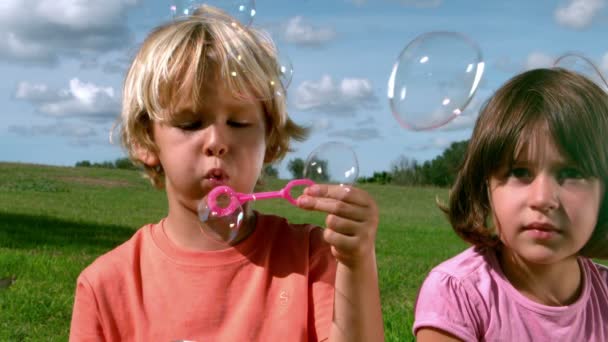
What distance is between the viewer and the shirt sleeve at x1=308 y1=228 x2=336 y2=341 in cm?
197

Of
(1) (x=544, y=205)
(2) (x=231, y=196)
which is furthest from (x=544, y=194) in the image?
(2) (x=231, y=196)

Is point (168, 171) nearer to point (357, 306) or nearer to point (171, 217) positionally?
point (171, 217)

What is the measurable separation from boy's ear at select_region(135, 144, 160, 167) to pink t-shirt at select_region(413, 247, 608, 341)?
812 millimetres

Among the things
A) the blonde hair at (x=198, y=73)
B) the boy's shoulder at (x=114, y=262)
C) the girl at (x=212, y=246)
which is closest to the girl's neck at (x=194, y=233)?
the girl at (x=212, y=246)

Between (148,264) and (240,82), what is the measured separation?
0.56 metres

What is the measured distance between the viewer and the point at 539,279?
85.5 inches

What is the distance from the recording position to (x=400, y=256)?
7.73 m

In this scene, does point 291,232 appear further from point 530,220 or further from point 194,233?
point 530,220

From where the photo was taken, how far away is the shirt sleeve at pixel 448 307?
202cm

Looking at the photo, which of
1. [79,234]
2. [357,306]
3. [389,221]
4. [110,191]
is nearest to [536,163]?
[357,306]

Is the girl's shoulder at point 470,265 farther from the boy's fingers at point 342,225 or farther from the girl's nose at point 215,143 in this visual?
the girl's nose at point 215,143

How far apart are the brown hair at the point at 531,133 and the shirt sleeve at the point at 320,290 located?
478 mm

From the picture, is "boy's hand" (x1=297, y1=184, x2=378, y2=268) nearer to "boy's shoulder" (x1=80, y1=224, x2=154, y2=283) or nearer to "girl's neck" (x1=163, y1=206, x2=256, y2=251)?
"girl's neck" (x1=163, y1=206, x2=256, y2=251)

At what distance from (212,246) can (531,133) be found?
A: 88 cm
